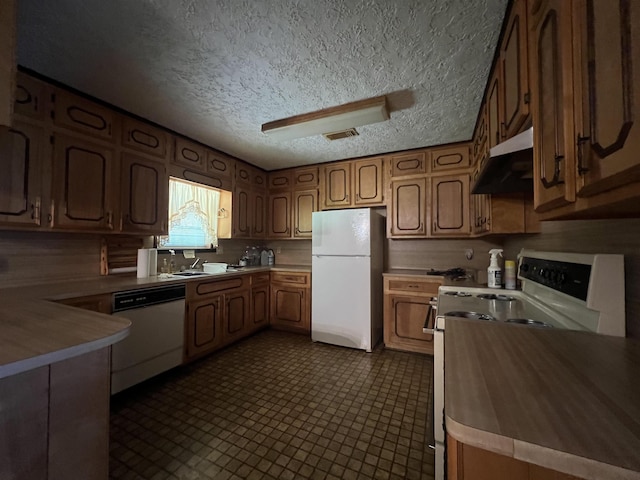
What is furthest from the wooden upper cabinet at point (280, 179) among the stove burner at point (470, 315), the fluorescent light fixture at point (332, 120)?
the stove burner at point (470, 315)

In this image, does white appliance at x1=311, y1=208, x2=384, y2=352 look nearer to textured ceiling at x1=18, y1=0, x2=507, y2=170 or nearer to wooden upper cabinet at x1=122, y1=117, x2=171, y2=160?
textured ceiling at x1=18, y1=0, x2=507, y2=170

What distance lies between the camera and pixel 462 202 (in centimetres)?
276

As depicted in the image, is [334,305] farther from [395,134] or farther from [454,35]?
[454,35]

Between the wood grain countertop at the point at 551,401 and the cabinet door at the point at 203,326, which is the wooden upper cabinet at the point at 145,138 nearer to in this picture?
the cabinet door at the point at 203,326

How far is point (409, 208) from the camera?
2992mm

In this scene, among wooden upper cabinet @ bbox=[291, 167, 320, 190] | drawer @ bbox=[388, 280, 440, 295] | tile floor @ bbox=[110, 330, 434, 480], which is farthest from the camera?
wooden upper cabinet @ bbox=[291, 167, 320, 190]

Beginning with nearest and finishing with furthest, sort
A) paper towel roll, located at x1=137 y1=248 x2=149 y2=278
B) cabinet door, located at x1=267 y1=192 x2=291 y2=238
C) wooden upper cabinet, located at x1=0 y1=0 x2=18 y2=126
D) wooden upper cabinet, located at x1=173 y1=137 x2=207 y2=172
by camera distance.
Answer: wooden upper cabinet, located at x1=0 y1=0 x2=18 y2=126
paper towel roll, located at x1=137 y1=248 x2=149 y2=278
wooden upper cabinet, located at x1=173 y1=137 x2=207 y2=172
cabinet door, located at x1=267 y1=192 x2=291 y2=238

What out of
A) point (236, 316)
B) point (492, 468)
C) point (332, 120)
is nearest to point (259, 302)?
point (236, 316)

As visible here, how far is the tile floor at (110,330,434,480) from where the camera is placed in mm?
1316

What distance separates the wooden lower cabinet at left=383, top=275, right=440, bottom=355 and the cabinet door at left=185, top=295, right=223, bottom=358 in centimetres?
180

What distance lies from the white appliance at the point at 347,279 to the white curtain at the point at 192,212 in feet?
4.30

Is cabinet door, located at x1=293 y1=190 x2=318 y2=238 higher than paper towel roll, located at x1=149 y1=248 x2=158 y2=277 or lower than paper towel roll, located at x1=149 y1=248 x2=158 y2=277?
higher

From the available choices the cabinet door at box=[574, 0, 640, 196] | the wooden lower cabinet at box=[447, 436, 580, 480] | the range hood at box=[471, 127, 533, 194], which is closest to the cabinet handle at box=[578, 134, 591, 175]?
the cabinet door at box=[574, 0, 640, 196]

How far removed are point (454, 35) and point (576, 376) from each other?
157 centimetres
